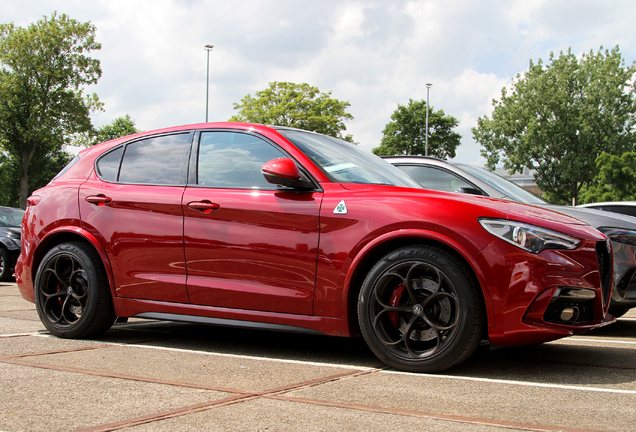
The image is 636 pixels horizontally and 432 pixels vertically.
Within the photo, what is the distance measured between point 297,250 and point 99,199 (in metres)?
1.80

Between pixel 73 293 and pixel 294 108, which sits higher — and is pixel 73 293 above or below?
below

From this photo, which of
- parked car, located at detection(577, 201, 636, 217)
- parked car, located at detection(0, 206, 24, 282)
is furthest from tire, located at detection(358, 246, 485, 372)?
parked car, located at detection(0, 206, 24, 282)

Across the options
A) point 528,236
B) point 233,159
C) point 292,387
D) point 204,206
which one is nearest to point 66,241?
point 204,206

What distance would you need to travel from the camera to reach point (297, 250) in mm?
3820

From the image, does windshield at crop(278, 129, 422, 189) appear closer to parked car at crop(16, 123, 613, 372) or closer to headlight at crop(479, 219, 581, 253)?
parked car at crop(16, 123, 613, 372)

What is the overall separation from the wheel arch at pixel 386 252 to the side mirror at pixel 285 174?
0.59 m

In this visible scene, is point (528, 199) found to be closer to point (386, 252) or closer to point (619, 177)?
point (386, 252)

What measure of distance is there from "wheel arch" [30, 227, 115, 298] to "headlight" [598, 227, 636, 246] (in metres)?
4.27

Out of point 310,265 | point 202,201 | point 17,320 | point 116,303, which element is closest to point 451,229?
point 310,265

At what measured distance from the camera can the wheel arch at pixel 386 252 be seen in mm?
3346

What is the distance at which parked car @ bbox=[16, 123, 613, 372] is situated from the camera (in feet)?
11.0

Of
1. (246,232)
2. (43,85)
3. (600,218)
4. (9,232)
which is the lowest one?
(9,232)

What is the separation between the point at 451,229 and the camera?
11.2ft

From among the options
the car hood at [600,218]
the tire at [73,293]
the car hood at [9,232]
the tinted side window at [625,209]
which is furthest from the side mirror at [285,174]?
→ the car hood at [9,232]
